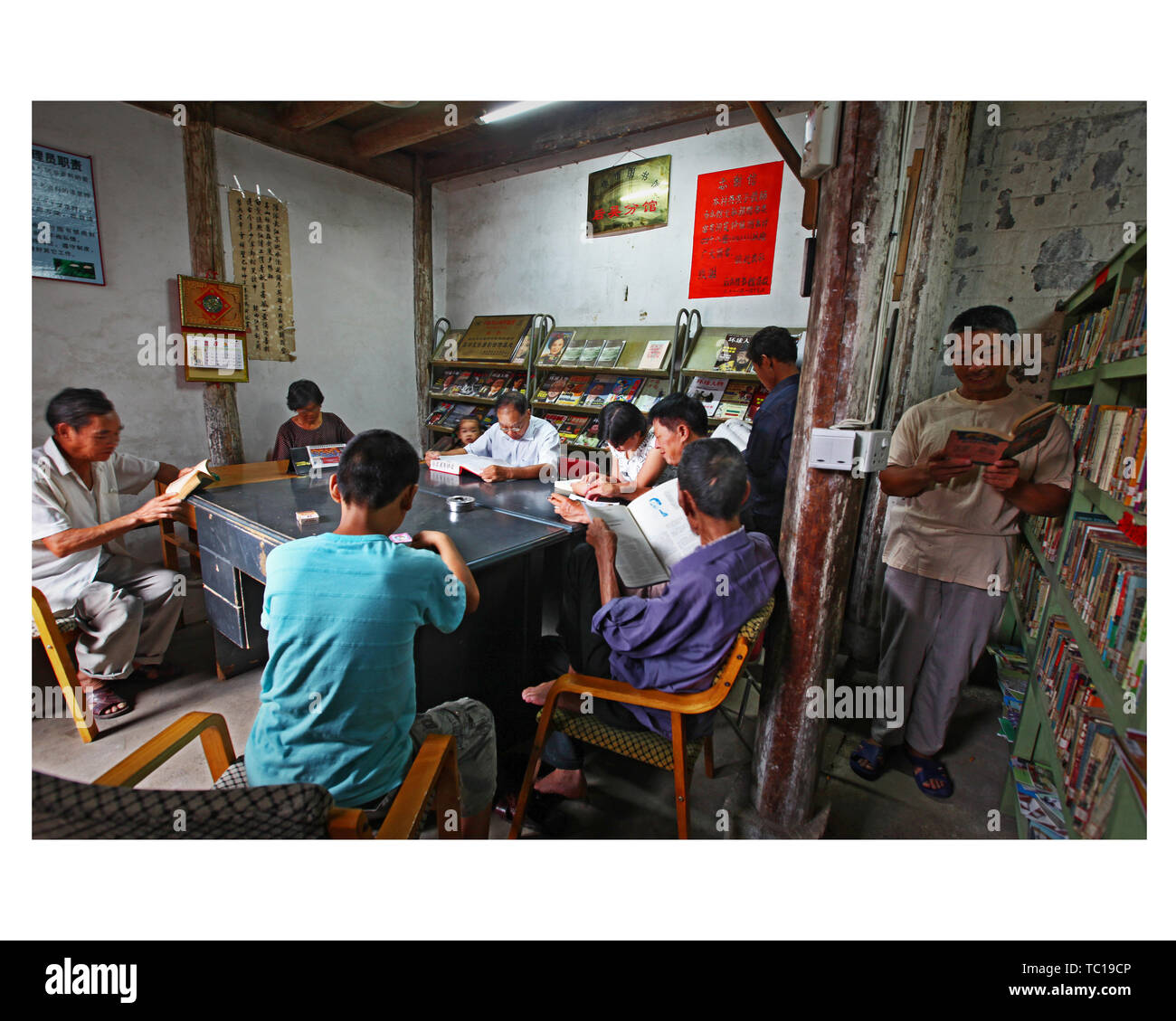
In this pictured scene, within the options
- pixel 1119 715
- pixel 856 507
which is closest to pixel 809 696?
pixel 856 507

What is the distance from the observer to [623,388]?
440 cm

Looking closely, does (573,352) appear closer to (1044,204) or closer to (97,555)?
(1044,204)

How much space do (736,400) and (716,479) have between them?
2.44m

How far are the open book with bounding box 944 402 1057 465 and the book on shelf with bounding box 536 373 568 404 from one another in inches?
130

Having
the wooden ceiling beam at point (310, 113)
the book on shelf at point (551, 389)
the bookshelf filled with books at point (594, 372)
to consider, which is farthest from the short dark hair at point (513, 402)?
the wooden ceiling beam at point (310, 113)

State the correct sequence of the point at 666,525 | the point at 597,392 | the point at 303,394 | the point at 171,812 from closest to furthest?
1. the point at 171,812
2. the point at 666,525
3. the point at 303,394
4. the point at 597,392

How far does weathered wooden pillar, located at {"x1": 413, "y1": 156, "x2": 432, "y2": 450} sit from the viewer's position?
5.36m

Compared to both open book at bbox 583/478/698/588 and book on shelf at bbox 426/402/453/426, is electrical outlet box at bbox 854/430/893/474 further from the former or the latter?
book on shelf at bbox 426/402/453/426

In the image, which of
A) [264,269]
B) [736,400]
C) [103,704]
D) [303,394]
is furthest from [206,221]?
[736,400]

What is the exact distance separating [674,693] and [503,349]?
419 centimetres

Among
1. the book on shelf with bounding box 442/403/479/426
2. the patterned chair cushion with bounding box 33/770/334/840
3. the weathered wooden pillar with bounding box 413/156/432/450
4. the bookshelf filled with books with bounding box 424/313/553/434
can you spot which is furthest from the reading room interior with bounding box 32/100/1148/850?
the book on shelf with bounding box 442/403/479/426

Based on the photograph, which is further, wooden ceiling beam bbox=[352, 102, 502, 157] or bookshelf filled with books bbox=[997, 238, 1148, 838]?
wooden ceiling beam bbox=[352, 102, 502, 157]

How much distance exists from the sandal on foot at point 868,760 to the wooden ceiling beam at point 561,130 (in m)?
3.83

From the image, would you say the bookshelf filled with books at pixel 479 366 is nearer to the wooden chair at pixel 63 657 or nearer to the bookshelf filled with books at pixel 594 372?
the bookshelf filled with books at pixel 594 372
